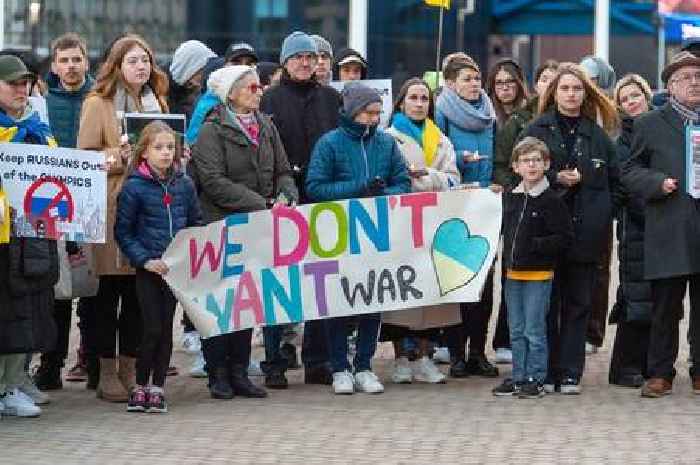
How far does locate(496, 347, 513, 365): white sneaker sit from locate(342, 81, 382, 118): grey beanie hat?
94.2 inches

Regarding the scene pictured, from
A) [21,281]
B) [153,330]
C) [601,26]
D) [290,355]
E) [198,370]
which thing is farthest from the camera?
[601,26]

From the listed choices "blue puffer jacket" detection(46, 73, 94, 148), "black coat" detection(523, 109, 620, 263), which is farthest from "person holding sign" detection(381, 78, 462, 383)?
"blue puffer jacket" detection(46, 73, 94, 148)

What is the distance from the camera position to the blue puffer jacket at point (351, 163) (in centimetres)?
1203

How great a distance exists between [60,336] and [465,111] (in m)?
2.98

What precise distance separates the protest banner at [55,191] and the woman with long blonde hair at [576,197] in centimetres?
275

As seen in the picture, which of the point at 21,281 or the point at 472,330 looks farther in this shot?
the point at 472,330

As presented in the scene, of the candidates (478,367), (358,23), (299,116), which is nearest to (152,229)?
(299,116)

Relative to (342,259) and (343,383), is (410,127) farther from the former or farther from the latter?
(343,383)

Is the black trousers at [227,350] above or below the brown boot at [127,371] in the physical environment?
above

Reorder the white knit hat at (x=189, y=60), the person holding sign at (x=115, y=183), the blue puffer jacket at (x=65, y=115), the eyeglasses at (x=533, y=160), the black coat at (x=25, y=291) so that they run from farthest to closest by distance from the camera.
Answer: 1. the white knit hat at (x=189, y=60)
2. the blue puffer jacket at (x=65, y=115)
3. the eyeglasses at (x=533, y=160)
4. the person holding sign at (x=115, y=183)
5. the black coat at (x=25, y=291)

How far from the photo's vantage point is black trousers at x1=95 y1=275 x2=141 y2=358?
11.8m

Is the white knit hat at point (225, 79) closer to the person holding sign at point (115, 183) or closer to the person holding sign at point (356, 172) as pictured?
the person holding sign at point (115, 183)

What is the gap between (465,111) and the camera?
1293 cm

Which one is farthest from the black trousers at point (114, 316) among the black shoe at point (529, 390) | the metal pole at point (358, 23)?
the metal pole at point (358, 23)
